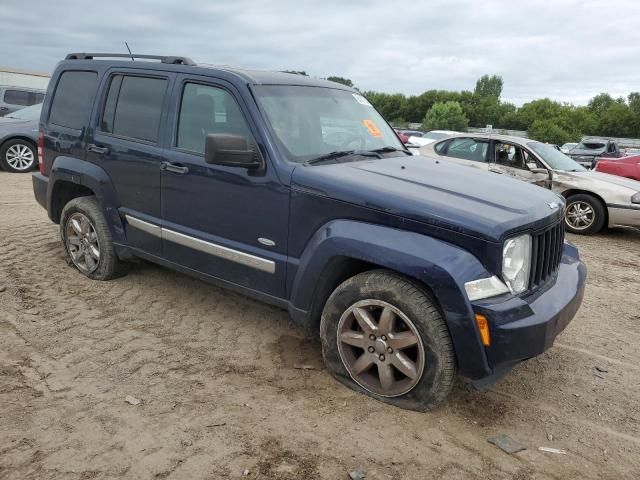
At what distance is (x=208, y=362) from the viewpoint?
140 inches

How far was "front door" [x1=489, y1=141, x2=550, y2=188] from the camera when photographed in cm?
833

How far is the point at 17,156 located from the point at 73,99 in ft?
24.6

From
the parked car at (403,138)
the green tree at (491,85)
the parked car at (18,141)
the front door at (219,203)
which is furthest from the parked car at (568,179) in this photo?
the green tree at (491,85)

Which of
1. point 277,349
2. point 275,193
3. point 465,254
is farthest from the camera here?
point 277,349

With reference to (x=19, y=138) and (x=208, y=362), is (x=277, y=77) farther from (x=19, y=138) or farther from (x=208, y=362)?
(x=19, y=138)

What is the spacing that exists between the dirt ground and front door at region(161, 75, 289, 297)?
0.58m

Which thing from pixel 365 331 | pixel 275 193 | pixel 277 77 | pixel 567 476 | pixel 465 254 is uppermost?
pixel 277 77

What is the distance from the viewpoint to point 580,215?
27.1 feet

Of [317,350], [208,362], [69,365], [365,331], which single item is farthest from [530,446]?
[69,365]

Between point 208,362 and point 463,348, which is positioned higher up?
point 463,348

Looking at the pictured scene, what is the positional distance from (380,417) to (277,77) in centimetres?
252

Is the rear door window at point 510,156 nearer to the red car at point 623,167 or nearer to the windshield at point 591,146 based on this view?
the red car at point 623,167

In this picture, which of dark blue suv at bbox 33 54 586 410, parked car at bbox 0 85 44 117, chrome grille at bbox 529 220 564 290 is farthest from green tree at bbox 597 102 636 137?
dark blue suv at bbox 33 54 586 410

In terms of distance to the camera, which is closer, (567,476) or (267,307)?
(567,476)
